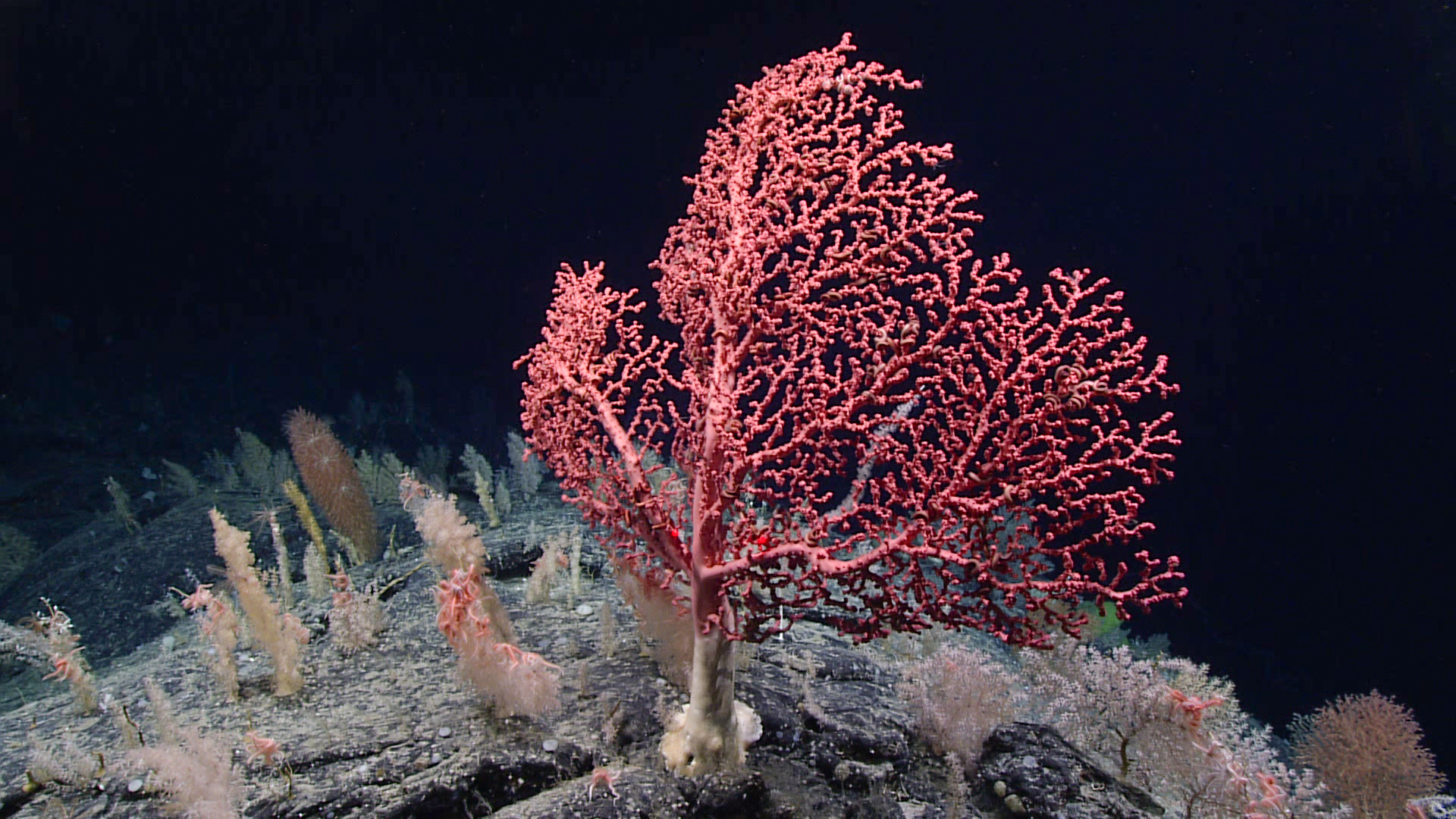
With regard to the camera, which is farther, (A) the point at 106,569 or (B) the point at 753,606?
(A) the point at 106,569

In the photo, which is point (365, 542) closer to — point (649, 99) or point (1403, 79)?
point (649, 99)

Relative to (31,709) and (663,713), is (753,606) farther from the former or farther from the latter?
(31,709)

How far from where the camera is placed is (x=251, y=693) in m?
3.72

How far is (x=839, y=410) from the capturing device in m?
2.64

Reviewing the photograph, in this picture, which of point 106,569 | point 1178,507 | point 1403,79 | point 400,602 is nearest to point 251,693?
point 400,602

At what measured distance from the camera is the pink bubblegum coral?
2.39m

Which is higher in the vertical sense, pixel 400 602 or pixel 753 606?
pixel 400 602

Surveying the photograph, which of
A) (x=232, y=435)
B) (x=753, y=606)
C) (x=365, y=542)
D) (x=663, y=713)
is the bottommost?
(x=663, y=713)

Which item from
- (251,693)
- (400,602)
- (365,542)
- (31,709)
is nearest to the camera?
(251,693)

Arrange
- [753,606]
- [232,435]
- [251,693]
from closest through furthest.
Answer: [753,606]
[251,693]
[232,435]

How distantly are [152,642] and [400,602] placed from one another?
2.85m

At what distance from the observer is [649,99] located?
1057 cm

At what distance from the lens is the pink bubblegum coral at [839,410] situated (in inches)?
94.3

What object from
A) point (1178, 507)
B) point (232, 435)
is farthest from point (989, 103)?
point (232, 435)
